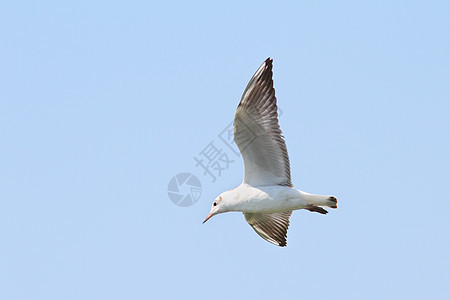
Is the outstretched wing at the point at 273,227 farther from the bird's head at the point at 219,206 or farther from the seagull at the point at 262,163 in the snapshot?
the bird's head at the point at 219,206

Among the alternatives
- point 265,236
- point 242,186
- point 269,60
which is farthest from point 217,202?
point 269,60

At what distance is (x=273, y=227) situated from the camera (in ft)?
47.5

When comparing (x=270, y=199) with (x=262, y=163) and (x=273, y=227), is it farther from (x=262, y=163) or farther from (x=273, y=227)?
(x=273, y=227)

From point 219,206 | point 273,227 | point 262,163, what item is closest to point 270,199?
point 262,163

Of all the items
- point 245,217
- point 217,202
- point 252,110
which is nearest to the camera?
point 252,110

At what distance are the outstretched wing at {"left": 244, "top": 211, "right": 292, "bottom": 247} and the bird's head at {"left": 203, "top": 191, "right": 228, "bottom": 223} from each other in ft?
3.86

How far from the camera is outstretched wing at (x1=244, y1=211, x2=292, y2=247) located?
14.4 metres

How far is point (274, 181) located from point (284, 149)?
2.05ft

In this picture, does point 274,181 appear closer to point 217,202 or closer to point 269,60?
point 217,202

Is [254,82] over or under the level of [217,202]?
over

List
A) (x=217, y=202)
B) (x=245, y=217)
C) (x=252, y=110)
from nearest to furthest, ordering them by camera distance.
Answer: (x=252, y=110) → (x=217, y=202) → (x=245, y=217)

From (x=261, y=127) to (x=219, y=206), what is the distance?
1771 mm

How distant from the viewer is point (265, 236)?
14.5m

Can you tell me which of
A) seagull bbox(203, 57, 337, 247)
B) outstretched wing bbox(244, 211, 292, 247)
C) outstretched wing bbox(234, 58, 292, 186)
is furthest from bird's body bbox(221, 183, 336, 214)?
outstretched wing bbox(244, 211, 292, 247)
